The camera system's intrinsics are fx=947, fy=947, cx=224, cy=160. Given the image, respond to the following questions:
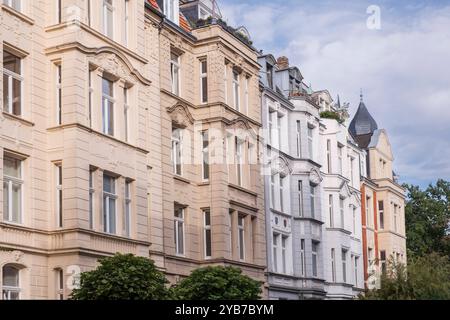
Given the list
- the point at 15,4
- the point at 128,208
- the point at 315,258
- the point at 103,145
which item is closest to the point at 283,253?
the point at 315,258

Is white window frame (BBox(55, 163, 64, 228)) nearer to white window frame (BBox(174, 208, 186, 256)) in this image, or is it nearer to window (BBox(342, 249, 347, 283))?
white window frame (BBox(174, 208, 186, 256))

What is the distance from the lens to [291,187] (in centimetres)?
4338

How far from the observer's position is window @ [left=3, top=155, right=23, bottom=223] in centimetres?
2453

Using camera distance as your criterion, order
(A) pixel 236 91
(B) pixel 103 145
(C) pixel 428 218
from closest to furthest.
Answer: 1. (B) pixel 103 145
2. (A) pixel 236 91
3. (C) pixel 428 218

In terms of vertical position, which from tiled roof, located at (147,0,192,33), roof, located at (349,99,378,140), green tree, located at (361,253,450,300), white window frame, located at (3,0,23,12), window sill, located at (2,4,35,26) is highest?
roof, located at (349,99,378,140)

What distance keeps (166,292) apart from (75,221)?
3215 mm

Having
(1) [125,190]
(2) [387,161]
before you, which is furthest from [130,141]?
(2) [387,161]

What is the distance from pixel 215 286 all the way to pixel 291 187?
1724 cm

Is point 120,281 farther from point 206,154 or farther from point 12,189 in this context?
point 206,154

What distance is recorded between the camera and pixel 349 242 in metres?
49.7

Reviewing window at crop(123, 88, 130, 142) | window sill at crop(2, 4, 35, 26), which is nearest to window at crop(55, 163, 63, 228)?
window at crop(123, 88, 130, 142)

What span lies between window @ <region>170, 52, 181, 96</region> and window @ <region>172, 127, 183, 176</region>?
142cm

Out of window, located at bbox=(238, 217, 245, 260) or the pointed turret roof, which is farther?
the pointed turret roof

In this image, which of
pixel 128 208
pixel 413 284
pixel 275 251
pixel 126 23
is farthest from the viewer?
pixel 275 251
